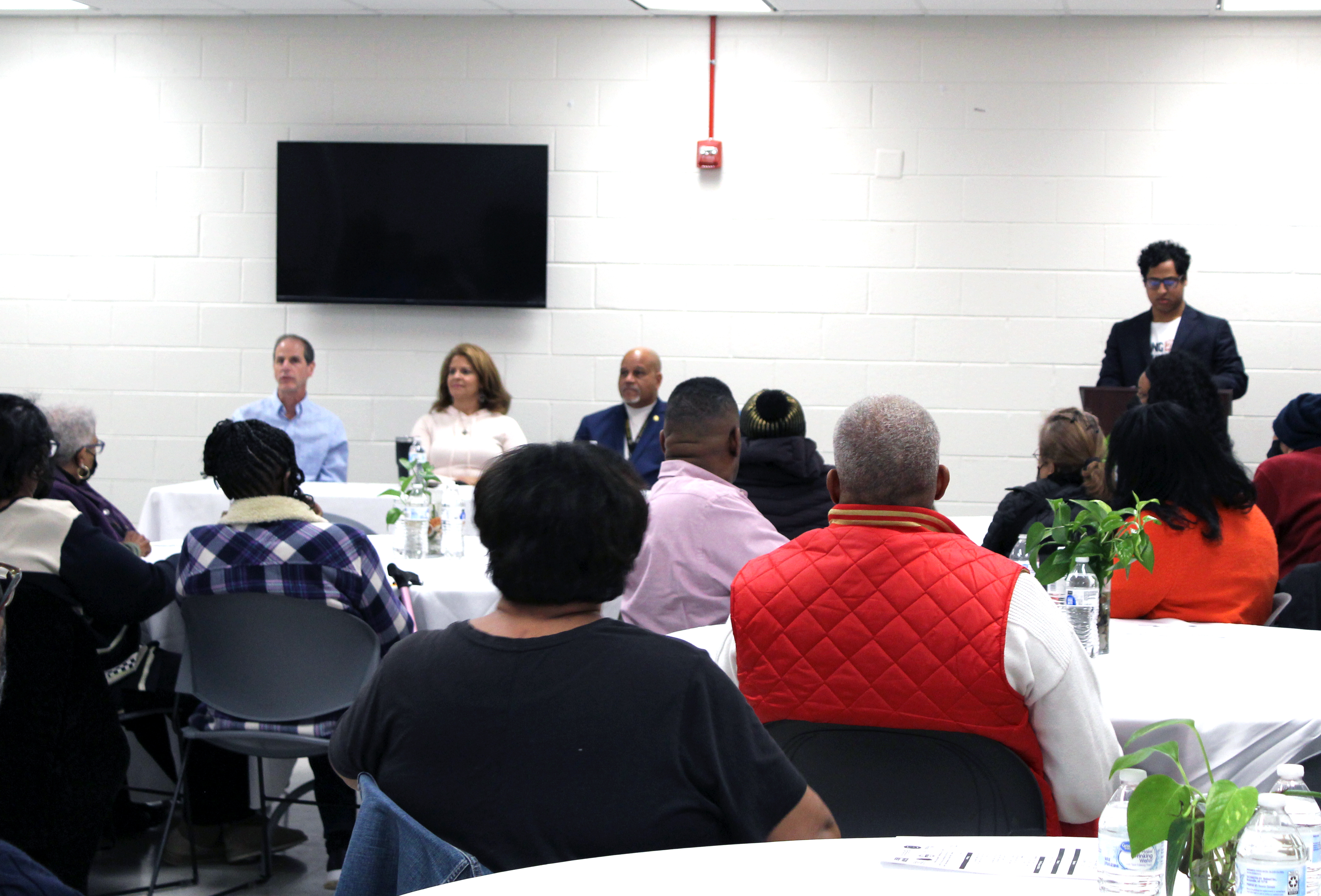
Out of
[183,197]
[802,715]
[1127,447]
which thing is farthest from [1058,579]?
[183,197]

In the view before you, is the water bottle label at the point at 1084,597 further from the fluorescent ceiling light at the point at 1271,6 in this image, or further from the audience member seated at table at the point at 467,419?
the fluorescent ceiling light at the point at 1271,6

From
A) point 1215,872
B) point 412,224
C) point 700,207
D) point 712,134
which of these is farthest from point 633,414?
Answer: point 1215,872

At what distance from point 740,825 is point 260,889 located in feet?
6.96

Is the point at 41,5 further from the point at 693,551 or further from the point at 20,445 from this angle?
the point at 693,551

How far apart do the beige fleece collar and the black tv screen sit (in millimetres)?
3412

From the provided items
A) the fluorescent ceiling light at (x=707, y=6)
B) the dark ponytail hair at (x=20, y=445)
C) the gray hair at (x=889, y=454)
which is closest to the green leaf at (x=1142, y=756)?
the gray hair at (x=889, y=454)

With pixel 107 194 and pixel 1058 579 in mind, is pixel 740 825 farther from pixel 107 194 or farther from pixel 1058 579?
pixel 107 194

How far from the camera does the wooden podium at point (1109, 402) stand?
4.47 meters

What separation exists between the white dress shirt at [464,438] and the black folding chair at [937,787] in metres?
3.93

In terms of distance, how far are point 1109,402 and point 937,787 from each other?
10.1ft

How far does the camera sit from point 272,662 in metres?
2.90

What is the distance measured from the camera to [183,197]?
646 centimetres

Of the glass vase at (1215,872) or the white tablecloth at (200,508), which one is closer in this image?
the glass vase at (1215,872)

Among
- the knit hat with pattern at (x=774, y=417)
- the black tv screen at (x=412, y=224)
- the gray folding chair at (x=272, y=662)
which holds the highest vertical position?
the black tv screen at (x=412, y=224)
